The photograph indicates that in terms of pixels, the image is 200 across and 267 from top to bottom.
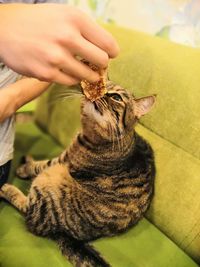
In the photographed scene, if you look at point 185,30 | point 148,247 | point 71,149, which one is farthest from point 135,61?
point 148,247

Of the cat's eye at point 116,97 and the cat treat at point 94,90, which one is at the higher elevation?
the cat treat at point 94,90

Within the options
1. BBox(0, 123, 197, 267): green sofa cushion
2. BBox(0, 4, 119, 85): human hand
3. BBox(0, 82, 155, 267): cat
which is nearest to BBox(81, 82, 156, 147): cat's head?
Answer: BBox(0, 82, 155, 267): cat

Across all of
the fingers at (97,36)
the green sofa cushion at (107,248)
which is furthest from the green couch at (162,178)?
the fingers at (97,36)

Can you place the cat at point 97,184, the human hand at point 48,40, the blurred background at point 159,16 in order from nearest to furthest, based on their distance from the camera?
the human hand at point 48,40 < the cat at point 97,184 < the blurred background at point 159,16

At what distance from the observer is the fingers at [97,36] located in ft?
1.72

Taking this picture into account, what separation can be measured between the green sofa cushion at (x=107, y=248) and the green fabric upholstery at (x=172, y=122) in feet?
0.15

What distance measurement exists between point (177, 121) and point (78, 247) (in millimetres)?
468

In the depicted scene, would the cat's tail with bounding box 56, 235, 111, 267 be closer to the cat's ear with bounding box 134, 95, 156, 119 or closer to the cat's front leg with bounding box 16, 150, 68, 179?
the cat's front leg with bounding box 16, 150, 68, 179

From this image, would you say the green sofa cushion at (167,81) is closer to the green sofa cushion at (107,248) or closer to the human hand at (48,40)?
the green sofa cushion at (107,248)

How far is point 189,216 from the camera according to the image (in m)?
0.97

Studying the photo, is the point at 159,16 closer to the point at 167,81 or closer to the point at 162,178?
the point at 167,81

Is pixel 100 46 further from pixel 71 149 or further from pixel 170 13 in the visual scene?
pixel 170 13

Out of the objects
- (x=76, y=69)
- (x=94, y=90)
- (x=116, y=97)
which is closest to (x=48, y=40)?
(x=76, y=69)

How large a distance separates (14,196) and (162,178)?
0.47m
